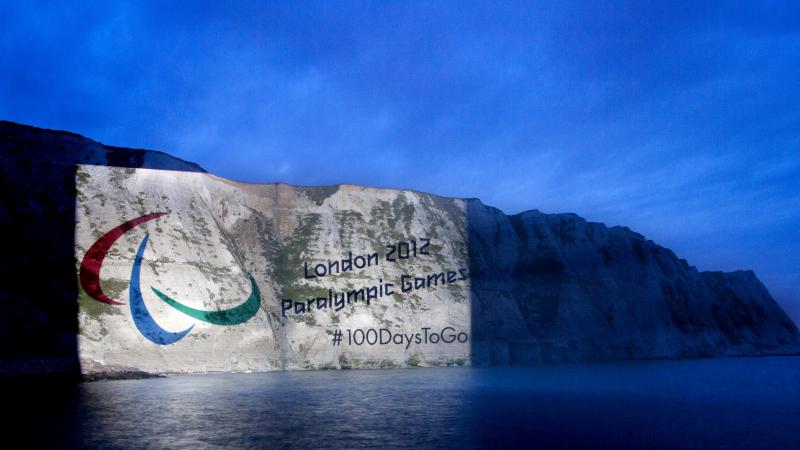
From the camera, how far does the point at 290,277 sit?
63.3m

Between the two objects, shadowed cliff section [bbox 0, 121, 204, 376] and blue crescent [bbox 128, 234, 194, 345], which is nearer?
shadowed cliff section [bbox 0, 121, 204, 376]

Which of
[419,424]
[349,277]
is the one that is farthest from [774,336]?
[419,424]

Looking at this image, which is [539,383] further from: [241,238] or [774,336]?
[774,336]

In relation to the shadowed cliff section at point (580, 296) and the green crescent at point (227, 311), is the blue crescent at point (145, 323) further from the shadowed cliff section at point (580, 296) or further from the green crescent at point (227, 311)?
the shadowed cliff section at point (580, 296)

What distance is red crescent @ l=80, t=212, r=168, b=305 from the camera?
48.2 meters

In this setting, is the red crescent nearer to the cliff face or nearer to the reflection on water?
the cliff face

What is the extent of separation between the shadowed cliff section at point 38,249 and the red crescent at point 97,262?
0.89 meters

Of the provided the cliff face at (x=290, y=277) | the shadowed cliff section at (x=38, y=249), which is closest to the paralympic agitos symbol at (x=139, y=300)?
the cliff face at (x=290, y=277)

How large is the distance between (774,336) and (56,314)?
4462 inches

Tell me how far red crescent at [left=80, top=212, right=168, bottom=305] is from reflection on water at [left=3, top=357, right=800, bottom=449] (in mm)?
15428

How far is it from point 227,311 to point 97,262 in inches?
458

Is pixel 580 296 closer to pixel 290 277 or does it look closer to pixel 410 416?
pixel 290 277

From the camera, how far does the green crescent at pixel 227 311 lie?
168 feet

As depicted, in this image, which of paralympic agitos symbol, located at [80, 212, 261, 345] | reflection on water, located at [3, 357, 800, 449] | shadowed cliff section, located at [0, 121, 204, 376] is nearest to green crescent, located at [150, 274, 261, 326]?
paralympic agitos symbol, located at [80, 212, 261, 345]
